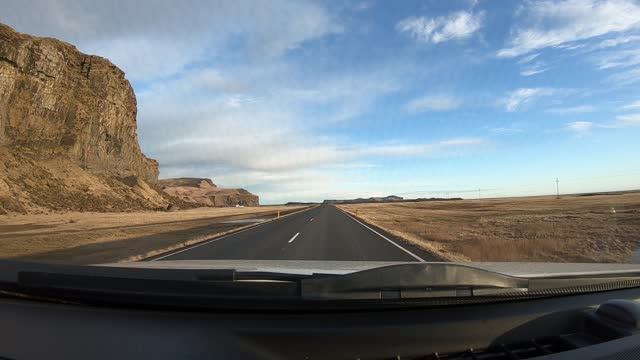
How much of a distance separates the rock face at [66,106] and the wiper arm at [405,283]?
231ft

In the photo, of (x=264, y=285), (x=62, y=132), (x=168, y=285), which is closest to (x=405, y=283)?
(x=264, y=285)

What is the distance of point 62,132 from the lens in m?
69.1

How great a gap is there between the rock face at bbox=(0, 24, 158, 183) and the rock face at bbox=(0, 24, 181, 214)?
136 millimetres

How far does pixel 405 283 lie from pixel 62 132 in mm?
77870

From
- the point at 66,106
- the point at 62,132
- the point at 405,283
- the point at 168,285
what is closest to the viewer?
the point at 405,283

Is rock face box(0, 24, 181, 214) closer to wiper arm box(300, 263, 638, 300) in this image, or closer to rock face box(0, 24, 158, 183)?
rock face box(0, 24, 158, 183)

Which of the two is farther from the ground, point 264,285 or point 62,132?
point 62,132

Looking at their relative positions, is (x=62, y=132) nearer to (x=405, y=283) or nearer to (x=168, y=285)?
(x=168, y=285)

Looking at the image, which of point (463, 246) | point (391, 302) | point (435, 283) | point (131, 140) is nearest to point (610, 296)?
point (435, 283)

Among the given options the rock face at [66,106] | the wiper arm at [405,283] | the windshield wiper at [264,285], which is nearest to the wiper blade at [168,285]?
the windshield wiper at [264,285]

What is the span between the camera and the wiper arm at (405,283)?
2.73 metres

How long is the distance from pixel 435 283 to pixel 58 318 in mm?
2405

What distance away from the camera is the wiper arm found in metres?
2.73

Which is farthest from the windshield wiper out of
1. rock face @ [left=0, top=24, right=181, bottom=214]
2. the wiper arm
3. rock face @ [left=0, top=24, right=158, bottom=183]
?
rock face @ [left=0, top=24, right=158, bottom=183]
